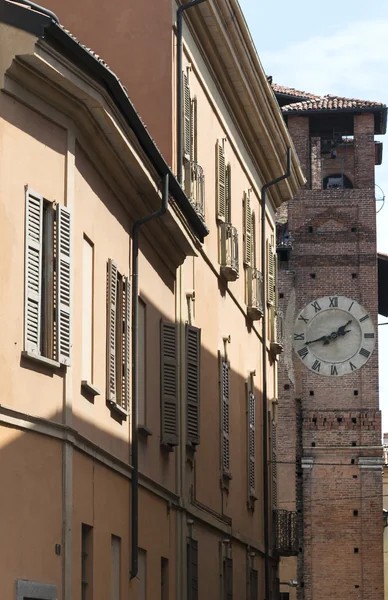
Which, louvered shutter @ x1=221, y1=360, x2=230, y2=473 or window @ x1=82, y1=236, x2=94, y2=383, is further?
louvered shutter @ x1=221, y1=360, x2=230, y2=473

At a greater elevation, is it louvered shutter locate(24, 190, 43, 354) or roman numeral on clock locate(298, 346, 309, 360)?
roman numeral on clock locate(298, 346, 309, 360)

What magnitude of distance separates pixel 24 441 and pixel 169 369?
22.8ft

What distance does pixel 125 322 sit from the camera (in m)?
16.0

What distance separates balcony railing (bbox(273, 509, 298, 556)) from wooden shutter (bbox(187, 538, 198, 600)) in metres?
9.16

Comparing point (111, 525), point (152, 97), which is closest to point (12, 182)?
point (111, 525)

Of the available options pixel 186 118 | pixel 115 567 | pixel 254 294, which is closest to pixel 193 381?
pixel 186 118

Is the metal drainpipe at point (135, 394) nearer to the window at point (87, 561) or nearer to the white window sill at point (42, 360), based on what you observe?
the window at point (87, 561)

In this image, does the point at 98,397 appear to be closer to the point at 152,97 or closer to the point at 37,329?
the point at 37,329

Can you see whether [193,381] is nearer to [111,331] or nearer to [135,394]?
[135,394]

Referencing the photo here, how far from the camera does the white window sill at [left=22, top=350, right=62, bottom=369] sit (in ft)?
39.9

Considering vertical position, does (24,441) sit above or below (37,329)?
below

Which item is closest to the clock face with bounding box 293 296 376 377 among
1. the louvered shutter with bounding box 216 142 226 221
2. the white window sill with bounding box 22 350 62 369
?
the louvered shutter with bounding box 216 142 226 221

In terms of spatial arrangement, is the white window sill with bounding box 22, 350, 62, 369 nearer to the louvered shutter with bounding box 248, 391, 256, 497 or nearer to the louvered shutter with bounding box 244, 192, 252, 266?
the louvered shutter with bounding box 248, 391, 256, 497

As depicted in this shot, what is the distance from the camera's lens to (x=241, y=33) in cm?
2380
